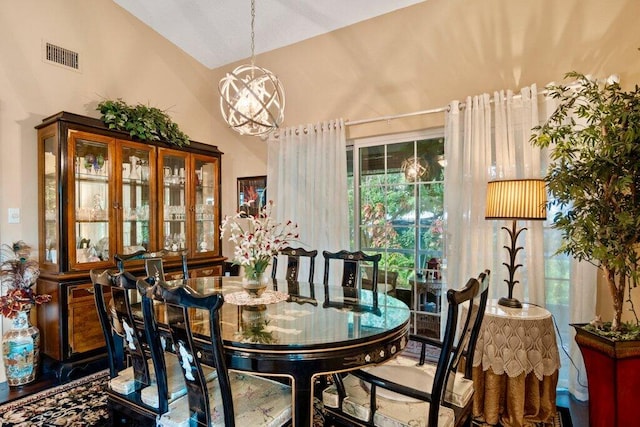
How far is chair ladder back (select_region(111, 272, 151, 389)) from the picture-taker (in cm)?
164

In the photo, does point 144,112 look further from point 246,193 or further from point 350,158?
point 350,158

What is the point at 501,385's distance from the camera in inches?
88.4

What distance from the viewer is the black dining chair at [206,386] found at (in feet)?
4.43

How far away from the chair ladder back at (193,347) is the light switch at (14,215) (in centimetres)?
246

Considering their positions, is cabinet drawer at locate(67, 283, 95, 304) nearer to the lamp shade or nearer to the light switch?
the light switch

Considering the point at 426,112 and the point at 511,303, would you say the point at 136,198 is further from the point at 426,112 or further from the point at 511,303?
the point at 511,303

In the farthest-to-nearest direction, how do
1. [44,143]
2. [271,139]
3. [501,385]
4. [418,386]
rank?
[271,139] < [44,143] < [501,385] < [418,386]

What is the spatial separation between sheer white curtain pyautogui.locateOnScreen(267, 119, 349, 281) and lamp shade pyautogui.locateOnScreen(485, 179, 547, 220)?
1.59m

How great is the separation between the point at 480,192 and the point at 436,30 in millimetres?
1564

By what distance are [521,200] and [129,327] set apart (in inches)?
93.8

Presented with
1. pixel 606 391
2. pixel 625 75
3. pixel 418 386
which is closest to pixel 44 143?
pixel 418 386

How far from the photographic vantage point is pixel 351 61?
12.2 ft

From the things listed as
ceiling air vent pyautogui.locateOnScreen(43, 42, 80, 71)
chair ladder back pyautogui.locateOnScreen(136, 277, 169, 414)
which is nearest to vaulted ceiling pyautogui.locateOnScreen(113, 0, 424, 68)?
ceiling air vent pyautogui.locateOnScreen(43, 42, 80, 71)

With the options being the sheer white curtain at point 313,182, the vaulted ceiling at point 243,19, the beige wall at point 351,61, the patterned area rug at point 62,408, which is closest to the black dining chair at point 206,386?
the patterned area rug at point 62,408
